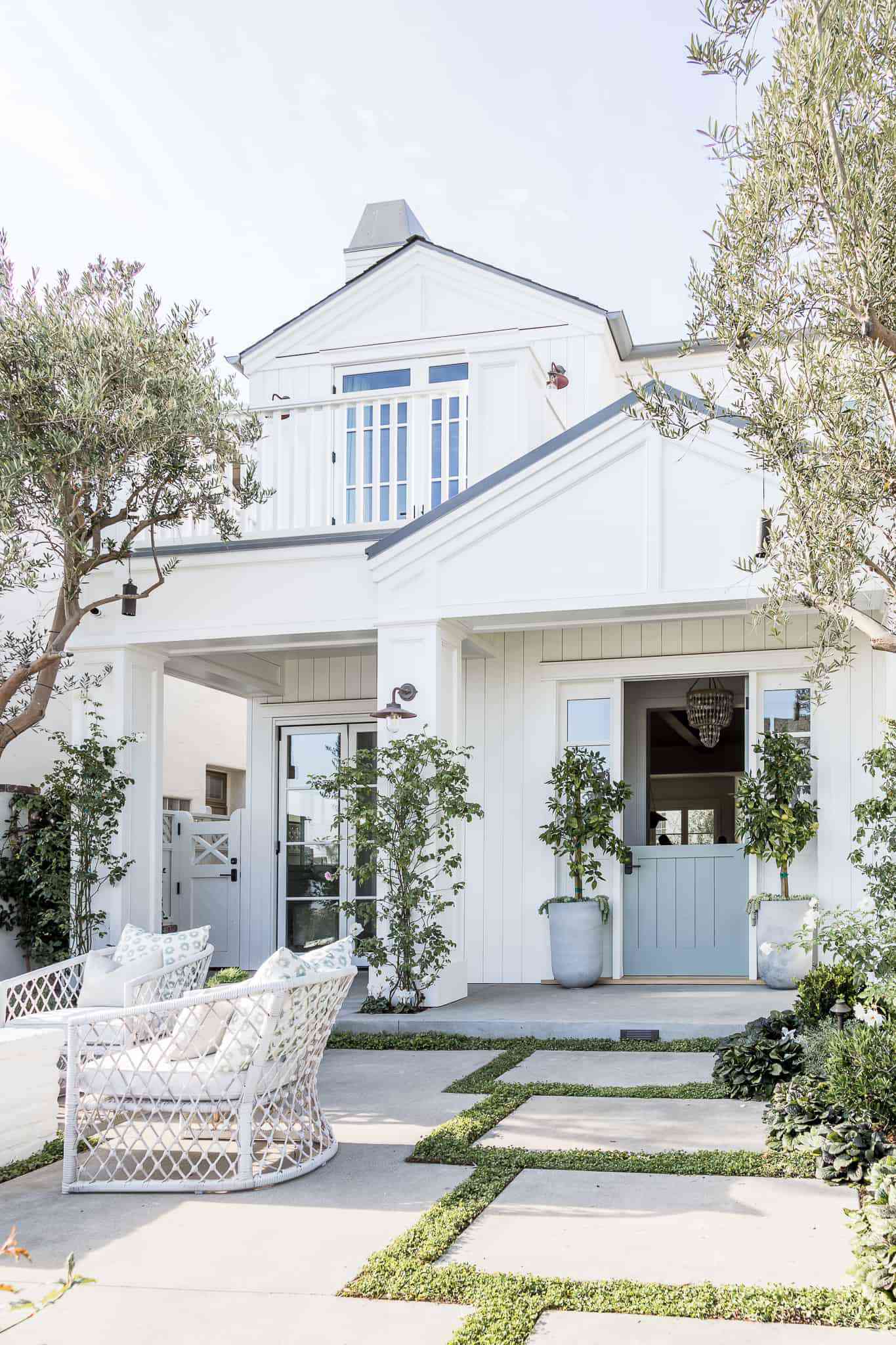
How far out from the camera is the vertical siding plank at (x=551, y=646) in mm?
9695

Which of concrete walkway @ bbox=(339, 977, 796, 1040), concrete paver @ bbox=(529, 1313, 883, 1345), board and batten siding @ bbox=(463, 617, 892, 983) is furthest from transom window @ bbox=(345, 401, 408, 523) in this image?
concrete paver @ bbox=(529, 1313, 883, 1345)

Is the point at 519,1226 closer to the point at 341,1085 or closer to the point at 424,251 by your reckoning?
the point at 341,1085

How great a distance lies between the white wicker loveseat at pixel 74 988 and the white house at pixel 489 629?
1.82 meters

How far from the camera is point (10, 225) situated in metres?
6.98

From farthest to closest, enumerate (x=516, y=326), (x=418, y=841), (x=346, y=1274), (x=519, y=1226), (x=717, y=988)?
(x=516, y=326) → (x=717, y=988) → (x=418, y=841) → (x=519, y=1226) → (x=346, y=1274)

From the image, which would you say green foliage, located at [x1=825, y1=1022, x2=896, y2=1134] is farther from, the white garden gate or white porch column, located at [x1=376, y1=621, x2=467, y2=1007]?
the white garden gate

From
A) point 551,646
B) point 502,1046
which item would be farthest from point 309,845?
point 502,1046

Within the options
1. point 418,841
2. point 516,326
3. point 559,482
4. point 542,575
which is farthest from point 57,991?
point 516,326

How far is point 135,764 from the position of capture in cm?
912

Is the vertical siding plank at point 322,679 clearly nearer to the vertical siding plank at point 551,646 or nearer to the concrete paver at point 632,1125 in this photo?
the vertical siding plank at point 551,646

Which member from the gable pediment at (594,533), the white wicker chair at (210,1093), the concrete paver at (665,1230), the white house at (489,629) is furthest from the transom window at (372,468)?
the concrete paver at (665,1230)

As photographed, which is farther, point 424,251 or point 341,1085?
point 424,251

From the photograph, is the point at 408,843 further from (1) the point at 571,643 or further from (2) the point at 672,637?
(2) the point at 672,637

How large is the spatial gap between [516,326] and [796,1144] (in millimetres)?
8963
